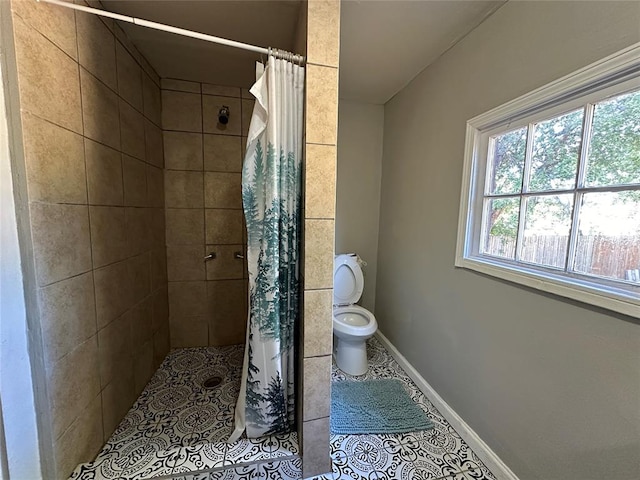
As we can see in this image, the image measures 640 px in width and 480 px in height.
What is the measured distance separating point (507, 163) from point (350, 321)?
154 cm

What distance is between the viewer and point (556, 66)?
105cm

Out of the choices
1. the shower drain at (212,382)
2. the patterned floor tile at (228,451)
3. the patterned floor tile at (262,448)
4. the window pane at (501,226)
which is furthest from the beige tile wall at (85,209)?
the window pane at (501,226)

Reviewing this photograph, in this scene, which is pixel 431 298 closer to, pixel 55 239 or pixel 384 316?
pixel 384 316

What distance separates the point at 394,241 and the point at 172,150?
6.57ft

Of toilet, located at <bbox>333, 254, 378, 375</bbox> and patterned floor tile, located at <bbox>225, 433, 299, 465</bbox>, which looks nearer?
patterned floor tile, located at <bbox>225, 433, 299, 465</bbox>

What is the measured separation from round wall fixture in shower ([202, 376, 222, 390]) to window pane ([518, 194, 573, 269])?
6.75ft

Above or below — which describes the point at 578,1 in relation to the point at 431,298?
above

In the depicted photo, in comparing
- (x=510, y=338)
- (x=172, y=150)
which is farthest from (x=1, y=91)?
(x=510, y=338)

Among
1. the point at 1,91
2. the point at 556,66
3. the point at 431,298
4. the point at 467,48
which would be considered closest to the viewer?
the point at 1,91

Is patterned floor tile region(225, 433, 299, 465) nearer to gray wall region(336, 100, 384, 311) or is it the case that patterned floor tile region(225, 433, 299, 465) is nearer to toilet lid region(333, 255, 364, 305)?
toilet lid region(333, 255, 364, 305)

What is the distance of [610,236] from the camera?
0.95 m

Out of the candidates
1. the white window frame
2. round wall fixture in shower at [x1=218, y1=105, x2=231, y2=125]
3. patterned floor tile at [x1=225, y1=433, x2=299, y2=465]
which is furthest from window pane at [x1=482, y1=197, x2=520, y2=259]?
round wall fixture in shower at [x1=218, y1=105, x2=231, y2=125]

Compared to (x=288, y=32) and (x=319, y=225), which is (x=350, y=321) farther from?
(x=288, y=32)

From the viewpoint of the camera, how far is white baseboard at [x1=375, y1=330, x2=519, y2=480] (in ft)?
4.15
